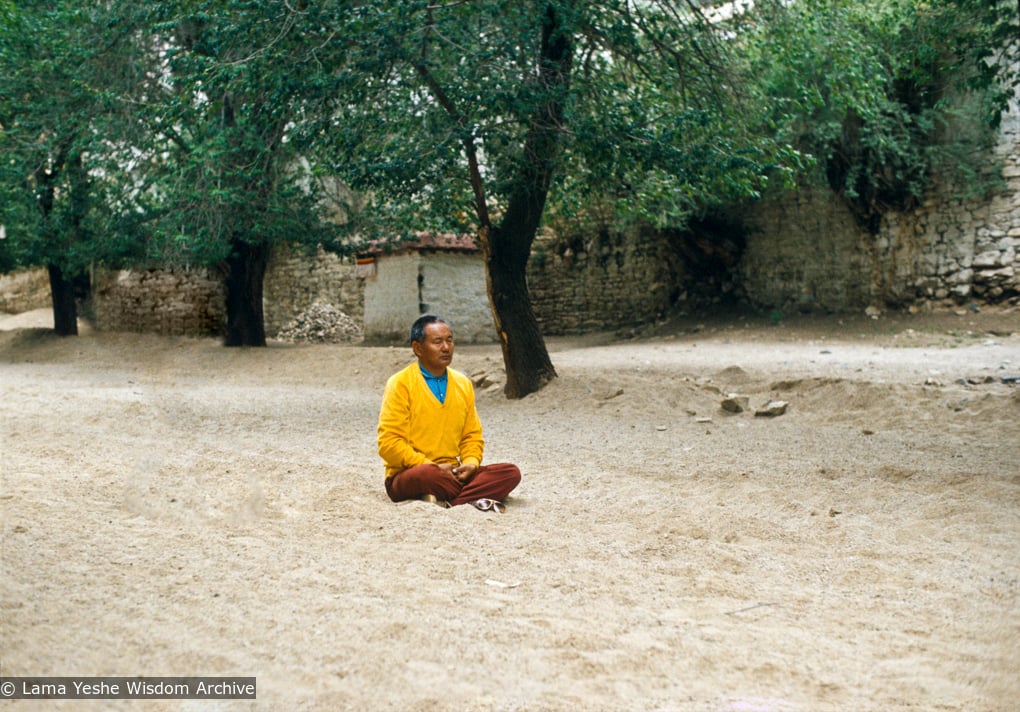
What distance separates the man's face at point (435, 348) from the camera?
184 inches

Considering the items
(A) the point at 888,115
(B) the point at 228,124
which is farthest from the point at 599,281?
(B) the point at 228,124

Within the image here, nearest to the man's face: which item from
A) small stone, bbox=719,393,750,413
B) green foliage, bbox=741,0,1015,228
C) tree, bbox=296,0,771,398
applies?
tree, bbox=296,0,771,398

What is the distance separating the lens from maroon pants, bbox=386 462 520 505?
4.71 metres

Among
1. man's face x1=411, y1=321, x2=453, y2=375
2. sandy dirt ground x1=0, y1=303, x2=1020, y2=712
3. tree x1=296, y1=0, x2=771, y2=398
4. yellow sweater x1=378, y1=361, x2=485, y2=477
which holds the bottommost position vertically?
sandy dirt ground x1=0, y1=303, x2=1020, y2=712

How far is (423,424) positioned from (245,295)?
11.8 meters

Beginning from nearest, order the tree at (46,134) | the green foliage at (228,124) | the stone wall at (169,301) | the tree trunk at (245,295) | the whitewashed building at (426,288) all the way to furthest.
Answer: the green foliage at (228,124), the tree at (46,134), the tree trunk at (245,295), the whitewashed building at (426,288), the stone wall at (169,301)

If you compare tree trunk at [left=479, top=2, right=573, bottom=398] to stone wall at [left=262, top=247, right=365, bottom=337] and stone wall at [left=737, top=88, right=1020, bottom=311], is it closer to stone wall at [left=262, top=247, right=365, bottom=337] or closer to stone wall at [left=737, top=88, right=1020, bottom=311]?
stone wall at [left=737, top=88, right=1020, bottom=311]

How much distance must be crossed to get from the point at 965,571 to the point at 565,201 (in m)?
7.74

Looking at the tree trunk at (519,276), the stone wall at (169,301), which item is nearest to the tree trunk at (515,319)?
the tree trunk at (519,276)

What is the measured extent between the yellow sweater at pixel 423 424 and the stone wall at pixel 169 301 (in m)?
14.0

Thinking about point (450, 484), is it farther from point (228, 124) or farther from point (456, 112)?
point (228, 124)

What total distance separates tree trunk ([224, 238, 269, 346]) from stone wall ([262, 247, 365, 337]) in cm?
326

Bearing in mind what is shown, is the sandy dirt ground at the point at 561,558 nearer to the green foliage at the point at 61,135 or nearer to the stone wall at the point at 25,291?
the green foliage at the point at 61,135

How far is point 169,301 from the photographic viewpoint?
58.0ft
